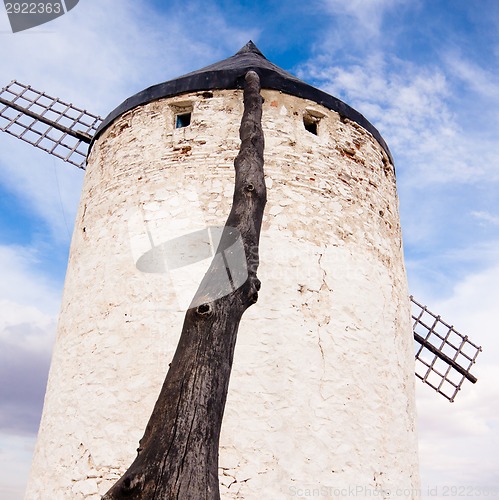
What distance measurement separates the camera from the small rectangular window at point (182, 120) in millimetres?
5759

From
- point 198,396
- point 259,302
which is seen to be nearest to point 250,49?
point 259,302

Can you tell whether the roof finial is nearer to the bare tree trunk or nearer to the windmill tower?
the windmill tower

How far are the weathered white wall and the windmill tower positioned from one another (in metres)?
0.01

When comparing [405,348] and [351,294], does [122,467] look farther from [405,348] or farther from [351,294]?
[405,348]

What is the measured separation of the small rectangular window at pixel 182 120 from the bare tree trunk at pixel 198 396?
2833 mm

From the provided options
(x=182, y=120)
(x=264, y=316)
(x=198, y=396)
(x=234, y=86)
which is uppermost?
(x=234, y=86)

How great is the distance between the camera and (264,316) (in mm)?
4570

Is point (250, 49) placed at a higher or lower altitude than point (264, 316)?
higher

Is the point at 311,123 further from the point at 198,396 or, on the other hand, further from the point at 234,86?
the point at 198,396

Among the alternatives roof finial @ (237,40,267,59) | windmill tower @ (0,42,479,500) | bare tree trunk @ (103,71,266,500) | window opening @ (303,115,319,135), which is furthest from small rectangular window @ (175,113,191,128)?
bare tree trunk @ (103,71,266,500)

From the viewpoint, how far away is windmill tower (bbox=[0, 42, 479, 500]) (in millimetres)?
4238

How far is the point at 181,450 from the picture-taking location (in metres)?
2.24

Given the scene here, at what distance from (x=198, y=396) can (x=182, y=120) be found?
3.99 metres

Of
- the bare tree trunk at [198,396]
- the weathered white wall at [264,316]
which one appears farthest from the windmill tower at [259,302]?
the bare tree trunk at [198,396]
